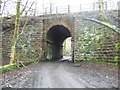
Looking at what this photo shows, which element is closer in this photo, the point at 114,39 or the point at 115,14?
the point at 114,39

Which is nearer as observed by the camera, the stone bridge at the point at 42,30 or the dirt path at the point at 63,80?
the dirt path at the point at 63,80

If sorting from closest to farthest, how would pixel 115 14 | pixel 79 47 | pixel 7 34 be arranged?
pixel 79 47, pixel 115 14, pixel 7 34

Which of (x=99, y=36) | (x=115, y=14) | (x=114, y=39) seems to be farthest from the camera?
(x=115, y=14)

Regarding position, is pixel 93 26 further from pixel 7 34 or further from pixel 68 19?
pixel 7 34

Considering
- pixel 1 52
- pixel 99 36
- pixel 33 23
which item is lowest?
pixel 1 52

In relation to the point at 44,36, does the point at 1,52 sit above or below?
below

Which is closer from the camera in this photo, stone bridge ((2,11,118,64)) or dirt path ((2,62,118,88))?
dirt path ((2,62,118,88))

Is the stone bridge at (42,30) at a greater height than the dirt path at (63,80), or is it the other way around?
the stone bridge at (42,30)

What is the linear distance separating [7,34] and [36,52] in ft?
14.9

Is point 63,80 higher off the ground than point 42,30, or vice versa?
point 42,30

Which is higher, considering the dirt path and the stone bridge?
the stone bridge

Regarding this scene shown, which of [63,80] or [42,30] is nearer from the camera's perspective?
[63,80]

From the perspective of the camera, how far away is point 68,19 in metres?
24.1

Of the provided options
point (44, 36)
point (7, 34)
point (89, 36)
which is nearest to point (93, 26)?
point (89, 36)
